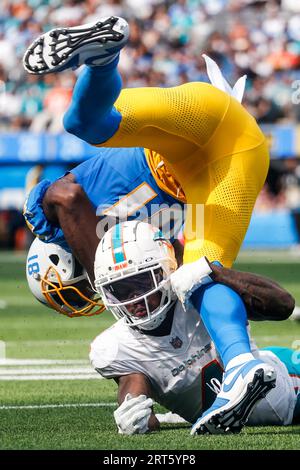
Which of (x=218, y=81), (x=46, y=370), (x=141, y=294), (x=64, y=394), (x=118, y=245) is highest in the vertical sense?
(x=218, y=81)

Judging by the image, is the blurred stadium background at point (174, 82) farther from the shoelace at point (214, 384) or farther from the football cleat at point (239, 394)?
the football cleat at point (239, 394)

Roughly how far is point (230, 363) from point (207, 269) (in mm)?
325

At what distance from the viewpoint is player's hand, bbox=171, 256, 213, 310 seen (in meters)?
3.11

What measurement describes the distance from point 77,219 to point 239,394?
4.15 feet

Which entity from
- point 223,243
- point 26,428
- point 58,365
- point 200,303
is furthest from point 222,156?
point 58,365

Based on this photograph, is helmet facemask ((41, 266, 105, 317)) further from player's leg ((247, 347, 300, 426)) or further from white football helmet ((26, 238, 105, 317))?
player's leg ((247, 347, 300, 426))

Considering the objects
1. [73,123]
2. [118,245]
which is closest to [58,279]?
[118,245]

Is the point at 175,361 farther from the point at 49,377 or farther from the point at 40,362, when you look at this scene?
the point at 40,362

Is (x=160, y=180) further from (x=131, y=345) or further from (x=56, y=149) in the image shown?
(x=56, y=149)

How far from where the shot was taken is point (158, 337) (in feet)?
10.7

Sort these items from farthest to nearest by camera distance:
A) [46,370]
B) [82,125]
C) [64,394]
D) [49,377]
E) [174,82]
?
[174,82] < [46,370] < [49,377] < [64,394] < [82,125]

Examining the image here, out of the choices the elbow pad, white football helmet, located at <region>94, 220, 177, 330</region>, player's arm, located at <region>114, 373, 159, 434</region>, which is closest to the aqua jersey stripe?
white football helmet, located at <region>94, 220, 177, 330</region>

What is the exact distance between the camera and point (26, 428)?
326 centimetres

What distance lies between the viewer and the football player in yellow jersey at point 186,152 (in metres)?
2.94
